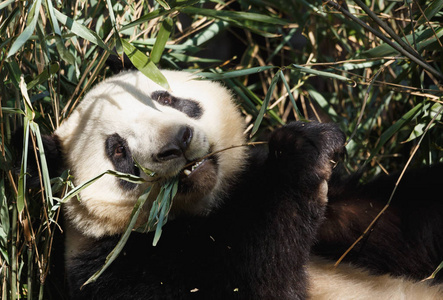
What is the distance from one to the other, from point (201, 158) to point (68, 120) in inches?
29.1

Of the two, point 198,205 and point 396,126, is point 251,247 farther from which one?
point 396,126

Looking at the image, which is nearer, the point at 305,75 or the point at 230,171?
the point at 230,171

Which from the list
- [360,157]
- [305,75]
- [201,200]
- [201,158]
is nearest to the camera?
[201,158]

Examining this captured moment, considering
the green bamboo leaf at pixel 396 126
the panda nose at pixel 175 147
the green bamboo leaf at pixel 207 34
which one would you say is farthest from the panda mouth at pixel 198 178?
the green bamboo leaf at pixel 207 34

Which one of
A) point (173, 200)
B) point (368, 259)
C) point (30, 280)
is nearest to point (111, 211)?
point (173, 200)

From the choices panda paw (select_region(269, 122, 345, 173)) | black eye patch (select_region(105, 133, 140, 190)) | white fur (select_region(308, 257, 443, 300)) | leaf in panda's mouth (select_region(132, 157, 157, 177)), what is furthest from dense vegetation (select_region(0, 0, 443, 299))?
white fur (select_region(308, 257, 443, 300))

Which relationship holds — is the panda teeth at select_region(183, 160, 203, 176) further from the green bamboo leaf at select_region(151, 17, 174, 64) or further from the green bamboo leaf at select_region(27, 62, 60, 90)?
the green bamboo leaf at select_region(27, 62, 60, 90)

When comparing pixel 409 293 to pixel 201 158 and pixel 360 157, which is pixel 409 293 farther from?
pixel 360 157

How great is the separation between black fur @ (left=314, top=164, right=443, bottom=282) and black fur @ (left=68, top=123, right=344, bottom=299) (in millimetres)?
464

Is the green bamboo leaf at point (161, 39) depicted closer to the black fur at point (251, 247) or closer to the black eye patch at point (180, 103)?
the black eye patch at point (180, 103)

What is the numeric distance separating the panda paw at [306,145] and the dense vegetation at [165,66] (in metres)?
0.11

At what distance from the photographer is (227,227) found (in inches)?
93.2

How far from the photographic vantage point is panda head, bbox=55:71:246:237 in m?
2.25

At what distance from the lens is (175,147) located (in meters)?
2.17
